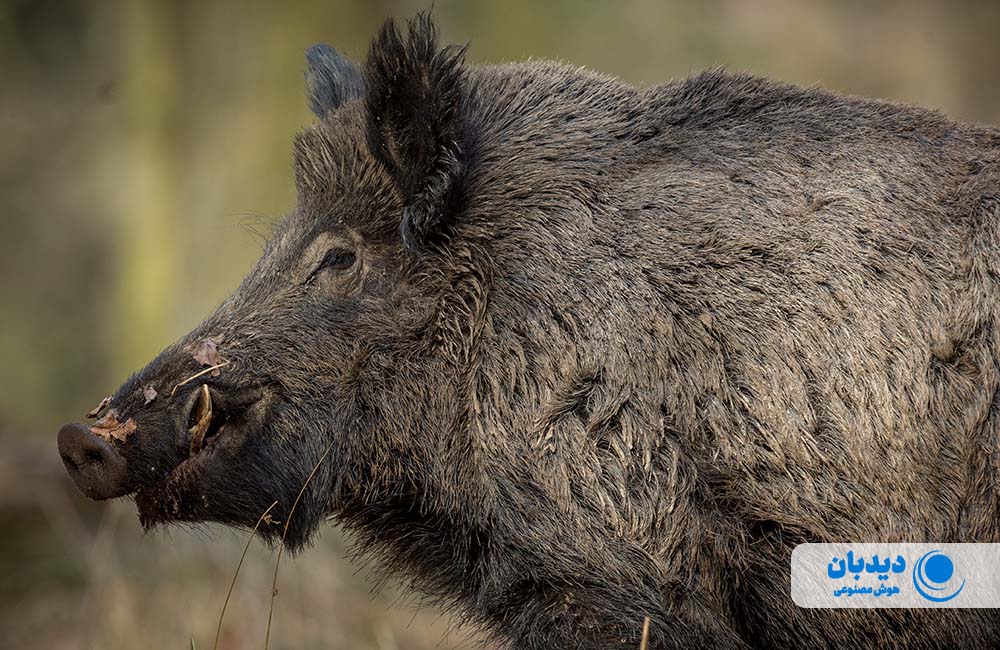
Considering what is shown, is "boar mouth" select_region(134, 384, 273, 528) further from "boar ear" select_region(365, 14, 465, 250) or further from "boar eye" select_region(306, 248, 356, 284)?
"boar ear" select_region(365, 14, 465, 250)

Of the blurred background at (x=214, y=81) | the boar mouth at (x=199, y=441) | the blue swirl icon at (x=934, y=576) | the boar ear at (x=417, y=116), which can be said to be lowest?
the boar mouth at (x=199, y=441)

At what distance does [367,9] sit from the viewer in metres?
10.9

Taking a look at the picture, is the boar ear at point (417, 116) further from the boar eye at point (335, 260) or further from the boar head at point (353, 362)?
the boar eye at point (335, 260)

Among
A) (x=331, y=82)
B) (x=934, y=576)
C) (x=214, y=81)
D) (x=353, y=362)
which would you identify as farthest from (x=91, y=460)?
(x=214, y=81)

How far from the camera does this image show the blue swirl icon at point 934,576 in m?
3.46

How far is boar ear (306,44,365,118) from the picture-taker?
4473 mm

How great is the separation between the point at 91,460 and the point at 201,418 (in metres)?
0.36

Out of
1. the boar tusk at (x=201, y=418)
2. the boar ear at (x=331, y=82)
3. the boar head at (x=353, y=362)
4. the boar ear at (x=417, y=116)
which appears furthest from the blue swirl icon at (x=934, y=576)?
the boar ear at (x=331, y=82)

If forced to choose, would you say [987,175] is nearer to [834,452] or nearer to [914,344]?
[914,344]

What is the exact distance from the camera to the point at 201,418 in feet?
12.4

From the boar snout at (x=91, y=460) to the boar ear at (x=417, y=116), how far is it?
1.17 m

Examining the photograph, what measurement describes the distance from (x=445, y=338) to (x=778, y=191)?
1.17 metres

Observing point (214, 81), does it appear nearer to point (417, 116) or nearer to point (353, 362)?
point (417, 116)

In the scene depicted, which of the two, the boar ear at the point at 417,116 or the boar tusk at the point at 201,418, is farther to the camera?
the boar ear at the point at 417,116
